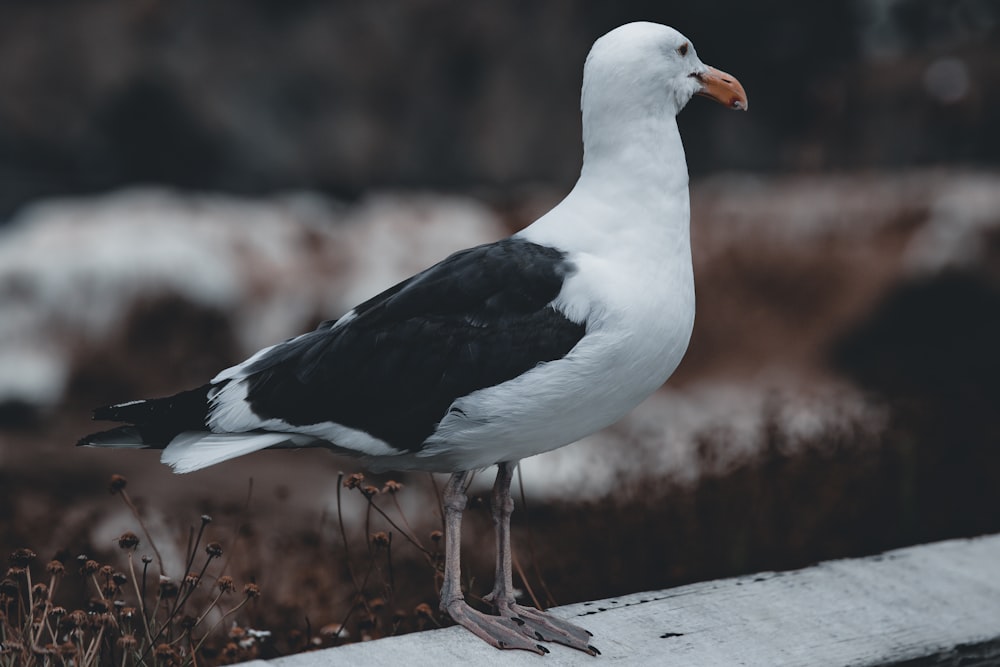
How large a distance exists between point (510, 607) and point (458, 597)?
15 centimetres

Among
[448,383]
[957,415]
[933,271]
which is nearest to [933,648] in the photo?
[448,383]

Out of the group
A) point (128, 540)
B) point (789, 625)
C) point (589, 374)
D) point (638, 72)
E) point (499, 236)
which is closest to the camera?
point (589, 374)

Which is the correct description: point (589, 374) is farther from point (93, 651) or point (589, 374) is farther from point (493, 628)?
point (93, 651)

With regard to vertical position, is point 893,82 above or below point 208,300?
above

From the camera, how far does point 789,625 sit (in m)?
2.96

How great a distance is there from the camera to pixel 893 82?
14.3 m

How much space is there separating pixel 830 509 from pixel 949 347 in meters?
5.34

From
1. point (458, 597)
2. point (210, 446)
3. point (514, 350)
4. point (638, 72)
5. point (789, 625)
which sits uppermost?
point (638, 72)

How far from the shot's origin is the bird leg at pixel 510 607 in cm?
273

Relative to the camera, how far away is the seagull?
2.57 metres

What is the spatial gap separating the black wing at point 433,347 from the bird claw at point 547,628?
50cm

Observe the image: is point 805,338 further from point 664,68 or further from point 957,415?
point 664,68

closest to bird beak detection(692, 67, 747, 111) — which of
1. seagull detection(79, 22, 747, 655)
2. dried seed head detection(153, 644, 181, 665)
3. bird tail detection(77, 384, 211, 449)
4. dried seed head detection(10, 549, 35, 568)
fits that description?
seagull detection(79, 22, 747, 655)

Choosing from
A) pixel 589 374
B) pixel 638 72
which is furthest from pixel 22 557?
pixel 638 72
